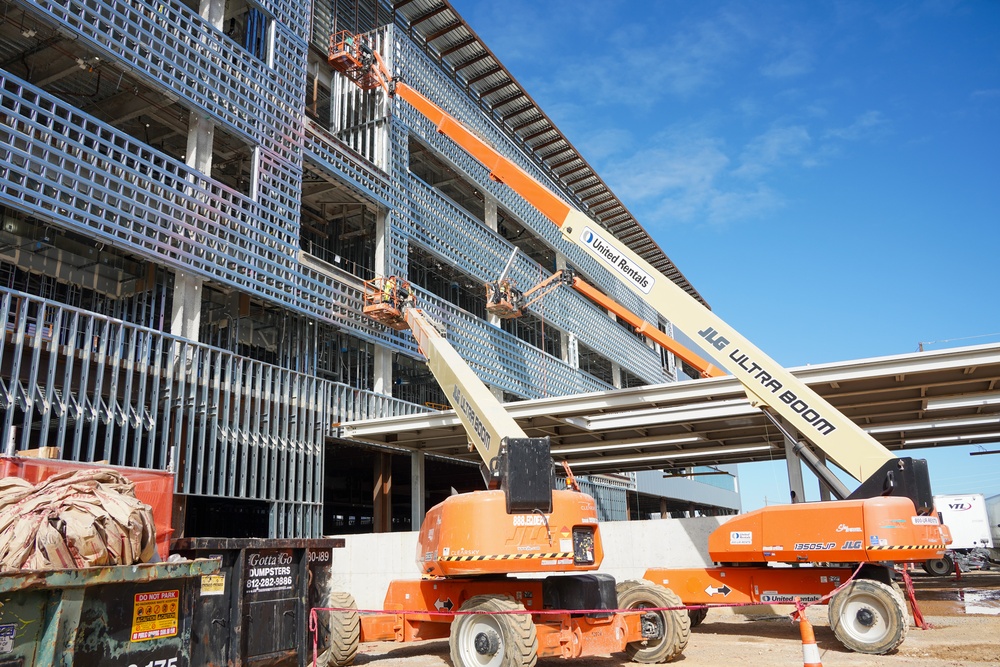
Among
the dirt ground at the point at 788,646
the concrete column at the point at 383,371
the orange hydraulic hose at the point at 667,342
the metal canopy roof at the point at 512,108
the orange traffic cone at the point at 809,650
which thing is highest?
the metal canopy roof at the point at 512,108

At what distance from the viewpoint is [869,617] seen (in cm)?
1195

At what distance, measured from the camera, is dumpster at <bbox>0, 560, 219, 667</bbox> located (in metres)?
4.64

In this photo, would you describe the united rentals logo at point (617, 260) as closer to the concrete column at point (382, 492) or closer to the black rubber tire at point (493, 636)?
the black rubber tire at point (493, 636)

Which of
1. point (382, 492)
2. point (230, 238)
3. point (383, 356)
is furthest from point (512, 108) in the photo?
point (230, 238)

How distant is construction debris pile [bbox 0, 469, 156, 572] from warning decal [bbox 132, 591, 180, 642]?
281 millimetres

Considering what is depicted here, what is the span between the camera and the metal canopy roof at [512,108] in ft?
97.0

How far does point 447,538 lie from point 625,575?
8975 mm

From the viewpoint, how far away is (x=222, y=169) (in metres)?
23.8

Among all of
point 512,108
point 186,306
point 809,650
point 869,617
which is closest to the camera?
point 809,650

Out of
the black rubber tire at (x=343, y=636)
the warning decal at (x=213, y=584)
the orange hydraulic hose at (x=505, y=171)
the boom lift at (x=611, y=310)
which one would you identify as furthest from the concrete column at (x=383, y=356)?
the warning decal at (x=213, y=584)

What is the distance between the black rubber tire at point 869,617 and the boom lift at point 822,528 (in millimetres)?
15

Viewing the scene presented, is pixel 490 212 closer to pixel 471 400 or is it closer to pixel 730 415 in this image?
pixel 730 415

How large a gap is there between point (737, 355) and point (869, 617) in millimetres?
5091

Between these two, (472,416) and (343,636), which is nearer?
(343,636)
